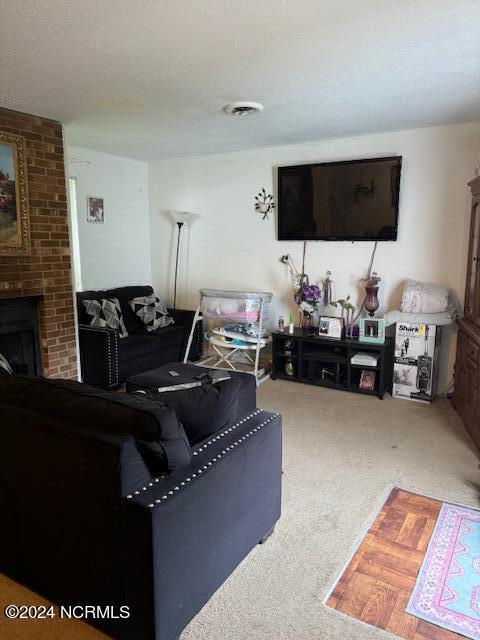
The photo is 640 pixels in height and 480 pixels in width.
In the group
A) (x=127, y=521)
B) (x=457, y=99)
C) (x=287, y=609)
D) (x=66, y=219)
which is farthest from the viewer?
(x=66, y=219)

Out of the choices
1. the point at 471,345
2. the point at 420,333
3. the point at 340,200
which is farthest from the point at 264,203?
the point at 471,345

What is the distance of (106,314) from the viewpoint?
466 cm

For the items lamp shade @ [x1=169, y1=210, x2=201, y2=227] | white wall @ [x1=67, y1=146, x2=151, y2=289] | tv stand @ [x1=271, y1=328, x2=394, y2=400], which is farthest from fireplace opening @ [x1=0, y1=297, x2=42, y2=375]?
tv stand @ [x1=271, y1=328, x2=394, y2=400]

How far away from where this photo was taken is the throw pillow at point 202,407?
183cm

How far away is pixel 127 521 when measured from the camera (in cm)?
147

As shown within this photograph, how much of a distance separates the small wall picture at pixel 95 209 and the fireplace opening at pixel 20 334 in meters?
1.54

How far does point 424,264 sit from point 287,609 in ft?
10.9

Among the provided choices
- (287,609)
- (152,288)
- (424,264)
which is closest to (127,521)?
(287,609)

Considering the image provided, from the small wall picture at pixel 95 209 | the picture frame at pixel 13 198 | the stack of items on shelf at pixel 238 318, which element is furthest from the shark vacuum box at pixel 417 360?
the small wall picture at pixel 95 209

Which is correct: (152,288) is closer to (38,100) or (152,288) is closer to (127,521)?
(38,100)

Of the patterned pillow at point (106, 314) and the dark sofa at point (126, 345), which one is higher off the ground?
the patterned pillow at point (106, 314)

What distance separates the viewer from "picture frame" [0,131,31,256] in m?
3.49

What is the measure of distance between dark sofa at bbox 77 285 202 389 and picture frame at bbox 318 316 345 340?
1.51 m

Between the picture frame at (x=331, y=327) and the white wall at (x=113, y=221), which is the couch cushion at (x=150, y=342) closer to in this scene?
the white wall at (x=113, y=221)
